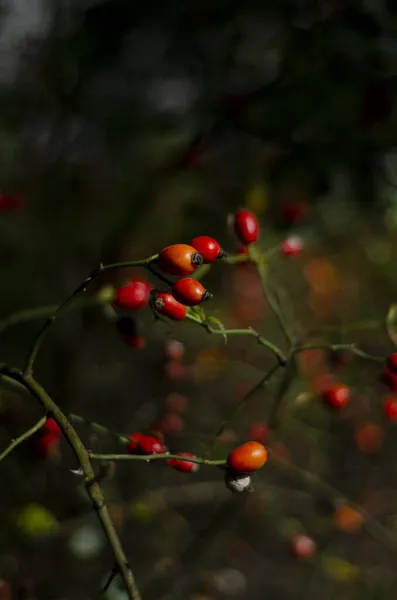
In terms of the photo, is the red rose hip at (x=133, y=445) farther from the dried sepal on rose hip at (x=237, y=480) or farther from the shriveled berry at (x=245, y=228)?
the shriveled berry at (x=245, y=228)

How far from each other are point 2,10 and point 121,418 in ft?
7.37

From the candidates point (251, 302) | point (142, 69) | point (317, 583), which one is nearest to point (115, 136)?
point (142, 69)

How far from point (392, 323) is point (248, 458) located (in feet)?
2.27

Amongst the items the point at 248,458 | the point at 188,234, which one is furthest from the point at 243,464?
the point at 188,234

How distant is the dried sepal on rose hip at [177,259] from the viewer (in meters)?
0.89

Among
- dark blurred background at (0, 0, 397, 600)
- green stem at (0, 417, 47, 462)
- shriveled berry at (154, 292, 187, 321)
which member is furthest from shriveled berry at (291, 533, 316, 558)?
green stem at (0, 417, 47, 462)

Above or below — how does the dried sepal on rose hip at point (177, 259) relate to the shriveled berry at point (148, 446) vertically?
above

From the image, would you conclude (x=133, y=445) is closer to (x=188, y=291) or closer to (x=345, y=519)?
(x=188, y=291)

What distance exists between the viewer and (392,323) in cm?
144

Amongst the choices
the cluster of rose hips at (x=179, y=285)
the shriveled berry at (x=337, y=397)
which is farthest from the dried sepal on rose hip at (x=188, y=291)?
the shriveled berry at (x=337, y=397)

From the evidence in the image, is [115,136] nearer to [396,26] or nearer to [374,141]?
[374,141]

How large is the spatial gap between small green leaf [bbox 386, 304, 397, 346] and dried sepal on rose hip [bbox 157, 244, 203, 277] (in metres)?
0.61

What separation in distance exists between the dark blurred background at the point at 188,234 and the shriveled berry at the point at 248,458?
256 millimetres

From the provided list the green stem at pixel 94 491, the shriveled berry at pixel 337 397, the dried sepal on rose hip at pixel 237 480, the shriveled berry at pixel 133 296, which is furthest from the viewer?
the shriveled berry at pixel 337 397
